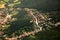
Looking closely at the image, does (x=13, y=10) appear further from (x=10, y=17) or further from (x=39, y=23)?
(x=39, y=23)

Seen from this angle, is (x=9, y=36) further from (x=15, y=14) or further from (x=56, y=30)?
(x=56, y=30)

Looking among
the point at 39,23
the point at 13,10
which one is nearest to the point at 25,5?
the point at 13,10

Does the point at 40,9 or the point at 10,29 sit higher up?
the point at 40,9

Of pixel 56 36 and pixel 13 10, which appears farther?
pixel 13 10

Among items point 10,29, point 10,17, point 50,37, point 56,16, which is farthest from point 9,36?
point 56,16

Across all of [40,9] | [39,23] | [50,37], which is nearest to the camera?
[50,37]

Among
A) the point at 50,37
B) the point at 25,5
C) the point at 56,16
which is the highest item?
the point at 25,5

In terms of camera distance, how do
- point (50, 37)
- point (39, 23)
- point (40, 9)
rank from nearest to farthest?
point (50, 37) → point (39, 23) → point (40, 9)
